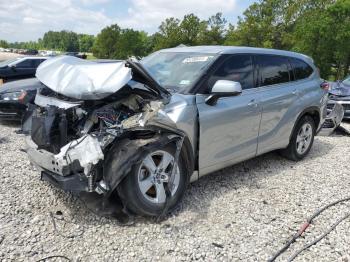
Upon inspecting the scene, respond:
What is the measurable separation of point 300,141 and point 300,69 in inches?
45.3

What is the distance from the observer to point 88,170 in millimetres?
3350

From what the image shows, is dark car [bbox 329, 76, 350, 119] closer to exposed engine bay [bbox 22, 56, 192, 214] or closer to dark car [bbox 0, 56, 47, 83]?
→ exposed engine bay [bbox 22, 56, 192, 214]

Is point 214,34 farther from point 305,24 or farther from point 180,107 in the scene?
point 180,107

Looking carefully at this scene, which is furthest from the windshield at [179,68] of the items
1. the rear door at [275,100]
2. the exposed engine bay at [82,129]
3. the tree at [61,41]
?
the tree at [61,41]

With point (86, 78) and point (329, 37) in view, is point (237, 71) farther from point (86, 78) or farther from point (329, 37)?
point (329, 37)

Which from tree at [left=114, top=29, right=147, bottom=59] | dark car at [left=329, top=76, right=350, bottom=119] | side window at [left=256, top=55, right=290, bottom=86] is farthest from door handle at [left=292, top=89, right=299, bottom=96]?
tree at [left=114, top=29, right=147, bottom=59]

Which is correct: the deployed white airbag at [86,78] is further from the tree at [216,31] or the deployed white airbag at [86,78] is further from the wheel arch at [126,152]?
the tree at [216,31]

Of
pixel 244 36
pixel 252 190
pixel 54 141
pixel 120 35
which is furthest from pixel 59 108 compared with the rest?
pixel 120 35

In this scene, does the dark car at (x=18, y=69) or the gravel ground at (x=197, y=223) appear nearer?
the gravel ground at (x=197, y=223)

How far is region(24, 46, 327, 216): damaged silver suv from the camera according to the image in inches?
136

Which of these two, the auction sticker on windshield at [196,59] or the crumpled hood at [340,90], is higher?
the auction sticker on windshield at [196,59]

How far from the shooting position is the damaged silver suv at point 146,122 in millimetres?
3457

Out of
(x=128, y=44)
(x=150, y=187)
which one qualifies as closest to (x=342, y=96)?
(x=150, y=187)

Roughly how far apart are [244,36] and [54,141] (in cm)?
3483
